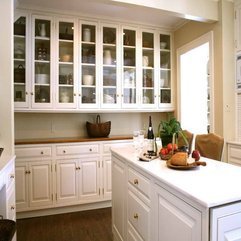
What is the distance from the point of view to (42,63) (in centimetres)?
291

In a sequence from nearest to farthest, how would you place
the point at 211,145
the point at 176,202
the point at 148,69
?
the point at 176,202
the point at 211,145
the point at 148,69

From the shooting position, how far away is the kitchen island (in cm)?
93

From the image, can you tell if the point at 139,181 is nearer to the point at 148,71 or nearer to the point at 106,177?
the point at 106,177

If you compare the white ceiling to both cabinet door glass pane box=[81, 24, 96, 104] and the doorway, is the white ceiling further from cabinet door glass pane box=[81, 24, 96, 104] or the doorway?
the doorway

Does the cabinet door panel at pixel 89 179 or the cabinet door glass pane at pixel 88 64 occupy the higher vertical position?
the cabinet door glass pane at pixel 88 64

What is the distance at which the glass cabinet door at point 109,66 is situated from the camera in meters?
3.16

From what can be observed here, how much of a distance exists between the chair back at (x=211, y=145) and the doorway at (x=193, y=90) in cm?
116

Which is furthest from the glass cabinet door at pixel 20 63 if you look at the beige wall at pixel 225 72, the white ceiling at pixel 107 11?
the beige wall at pixel 225 72

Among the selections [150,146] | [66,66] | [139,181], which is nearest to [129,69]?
[66,66]

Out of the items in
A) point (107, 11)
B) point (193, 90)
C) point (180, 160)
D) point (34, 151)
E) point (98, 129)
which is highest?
point (107, 11)

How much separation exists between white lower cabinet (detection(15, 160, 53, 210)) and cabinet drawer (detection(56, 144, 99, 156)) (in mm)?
187

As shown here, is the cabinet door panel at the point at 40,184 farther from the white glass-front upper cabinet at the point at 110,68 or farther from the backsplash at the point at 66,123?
the white glass-front upper cabinet at the point at 110,68

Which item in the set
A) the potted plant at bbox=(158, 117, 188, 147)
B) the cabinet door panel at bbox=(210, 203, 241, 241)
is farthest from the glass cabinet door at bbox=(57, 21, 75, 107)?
the cabinet door panel at bbox=(210, 203, 241, 241)

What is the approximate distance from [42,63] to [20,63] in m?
0.27
